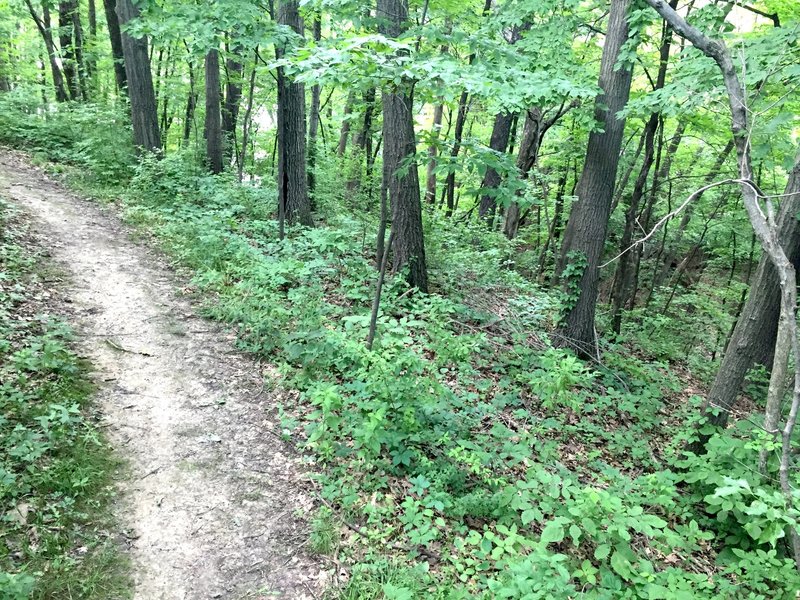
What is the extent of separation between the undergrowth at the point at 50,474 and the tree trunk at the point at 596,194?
6683mm

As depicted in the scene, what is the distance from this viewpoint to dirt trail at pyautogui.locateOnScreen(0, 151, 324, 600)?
3416 millimetres

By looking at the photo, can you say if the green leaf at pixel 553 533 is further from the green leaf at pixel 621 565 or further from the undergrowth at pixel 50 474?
the undergrowth at pixel 50 474

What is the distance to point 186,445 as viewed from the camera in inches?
174

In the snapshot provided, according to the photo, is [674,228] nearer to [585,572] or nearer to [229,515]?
[585,572]

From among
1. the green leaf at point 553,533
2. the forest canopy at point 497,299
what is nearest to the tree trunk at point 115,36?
the forest canopy at point 497,299

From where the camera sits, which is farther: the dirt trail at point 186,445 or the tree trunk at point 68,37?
the tree trunk at point 68,37

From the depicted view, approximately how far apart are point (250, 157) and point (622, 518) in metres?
17.8

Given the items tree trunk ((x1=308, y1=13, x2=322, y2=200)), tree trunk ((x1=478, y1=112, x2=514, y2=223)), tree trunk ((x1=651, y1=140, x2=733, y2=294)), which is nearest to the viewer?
tree trunk ((x1=651, y1=140, x2=733, y2=294))

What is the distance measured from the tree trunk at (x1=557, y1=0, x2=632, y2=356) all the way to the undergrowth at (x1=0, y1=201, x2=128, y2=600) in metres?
6.68

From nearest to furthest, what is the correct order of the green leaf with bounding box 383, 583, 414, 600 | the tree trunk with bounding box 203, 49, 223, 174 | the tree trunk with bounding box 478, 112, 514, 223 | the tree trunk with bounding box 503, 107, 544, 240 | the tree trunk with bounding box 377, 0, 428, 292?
the green leaf with bounding box 383, 583, 414, 600
the tree trunk with bounding box 377, 0, 428, 292
the tree trunk with bounding box 503, 107, 544, 240
the tree trunk with bounding box 203, 49, 223, 174
the tree trunk with bounding box 478, 112, 514, 223

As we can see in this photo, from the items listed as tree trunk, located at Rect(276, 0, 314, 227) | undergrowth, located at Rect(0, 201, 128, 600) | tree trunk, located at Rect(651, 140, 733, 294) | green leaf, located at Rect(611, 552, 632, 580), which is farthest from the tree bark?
tree trunk, located at Rect(276, 0, 314, 227)

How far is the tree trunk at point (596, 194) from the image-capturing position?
7066 mm

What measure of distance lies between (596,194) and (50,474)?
303 inches

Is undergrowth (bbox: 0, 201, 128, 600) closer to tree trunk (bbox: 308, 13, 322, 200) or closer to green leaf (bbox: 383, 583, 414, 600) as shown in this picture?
green leaf (bbox: 383, 583, 414, 600)
